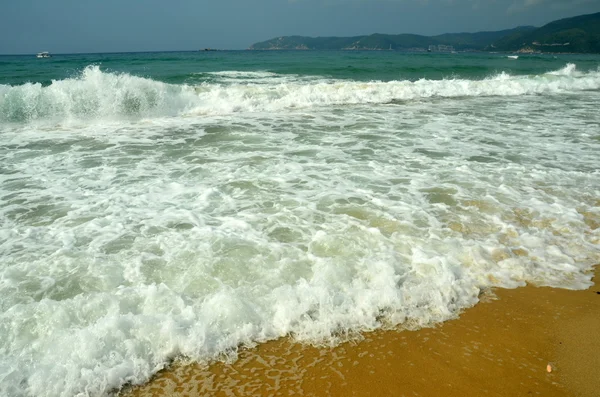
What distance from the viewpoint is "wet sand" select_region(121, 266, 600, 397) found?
9.21ft

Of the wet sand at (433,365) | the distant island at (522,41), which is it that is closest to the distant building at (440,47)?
the distant island at (522,41)

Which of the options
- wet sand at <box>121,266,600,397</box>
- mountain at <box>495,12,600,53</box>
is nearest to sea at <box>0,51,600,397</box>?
wet sand at <box>121,266,600,397</box>

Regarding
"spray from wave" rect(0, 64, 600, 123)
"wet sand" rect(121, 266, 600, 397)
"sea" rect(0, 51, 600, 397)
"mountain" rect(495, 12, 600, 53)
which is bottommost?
"wet sand" rect(121, 266, 600, 397)

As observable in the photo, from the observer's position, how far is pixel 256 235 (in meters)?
4.87

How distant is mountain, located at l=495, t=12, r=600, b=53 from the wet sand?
410 feet

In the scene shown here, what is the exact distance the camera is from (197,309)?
350cm

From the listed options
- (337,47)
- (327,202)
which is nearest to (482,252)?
(327,202)

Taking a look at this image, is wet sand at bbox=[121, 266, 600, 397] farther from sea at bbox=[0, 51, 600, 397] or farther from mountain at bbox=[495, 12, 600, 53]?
mountain at bbox=[495, 12, 600, 53]

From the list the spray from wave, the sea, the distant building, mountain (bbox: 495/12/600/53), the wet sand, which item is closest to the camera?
the wet sand

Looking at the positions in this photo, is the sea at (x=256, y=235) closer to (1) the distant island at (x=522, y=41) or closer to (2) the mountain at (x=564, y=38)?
(2) the mountain at (x=564, y=38)

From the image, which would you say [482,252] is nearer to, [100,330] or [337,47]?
[100,330]

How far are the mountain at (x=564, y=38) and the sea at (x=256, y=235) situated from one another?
12064cm

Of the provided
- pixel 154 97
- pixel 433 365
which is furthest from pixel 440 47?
pixel 433 365

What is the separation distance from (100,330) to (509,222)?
16.2 ft
